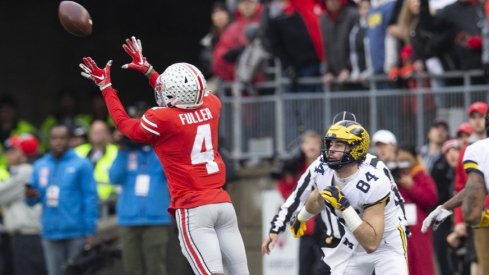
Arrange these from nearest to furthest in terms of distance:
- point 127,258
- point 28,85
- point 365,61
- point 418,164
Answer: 1. point 418,164
2. point 127,258
3. point 365,61
4. point 28,85

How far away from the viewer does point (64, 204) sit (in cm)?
1561

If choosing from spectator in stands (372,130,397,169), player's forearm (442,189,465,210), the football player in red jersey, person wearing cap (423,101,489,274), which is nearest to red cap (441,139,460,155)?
person wearing cap (423,101,489,274)

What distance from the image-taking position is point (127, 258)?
14.9 m

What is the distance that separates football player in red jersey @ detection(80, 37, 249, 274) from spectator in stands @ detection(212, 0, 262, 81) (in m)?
5.64

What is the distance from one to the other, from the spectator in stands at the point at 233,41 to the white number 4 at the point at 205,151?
5.66m

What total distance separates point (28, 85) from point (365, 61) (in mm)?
9102

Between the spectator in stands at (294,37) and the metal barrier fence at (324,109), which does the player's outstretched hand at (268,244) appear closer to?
the metal barrier fence at (324,109)

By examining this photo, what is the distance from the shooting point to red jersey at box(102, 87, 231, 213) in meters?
11.3

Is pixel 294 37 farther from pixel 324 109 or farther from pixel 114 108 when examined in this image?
pixel 114 108

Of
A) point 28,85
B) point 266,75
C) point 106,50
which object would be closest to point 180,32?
point 106,50

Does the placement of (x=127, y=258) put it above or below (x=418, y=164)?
below

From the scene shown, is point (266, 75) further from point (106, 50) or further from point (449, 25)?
point (106, 50)

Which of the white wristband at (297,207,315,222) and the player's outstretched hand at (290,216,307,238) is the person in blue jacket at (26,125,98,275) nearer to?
the player's outstretched hand at (290,216,307,238)

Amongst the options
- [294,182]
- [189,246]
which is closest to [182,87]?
[189,246]
